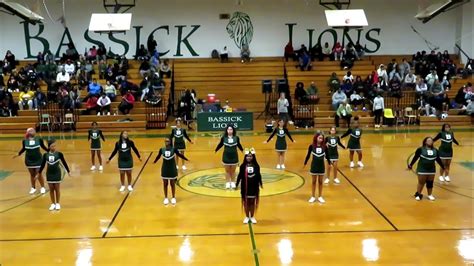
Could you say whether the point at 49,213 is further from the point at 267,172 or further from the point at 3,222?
the point at 267,172

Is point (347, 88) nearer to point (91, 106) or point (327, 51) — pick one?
point (327, 51)

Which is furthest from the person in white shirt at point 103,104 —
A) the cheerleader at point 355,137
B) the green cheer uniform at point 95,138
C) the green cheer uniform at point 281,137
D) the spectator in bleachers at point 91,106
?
the cheerleader at point 355,137

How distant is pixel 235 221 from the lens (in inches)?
378

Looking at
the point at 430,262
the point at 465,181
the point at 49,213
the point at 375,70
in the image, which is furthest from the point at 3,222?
the point at 375,70

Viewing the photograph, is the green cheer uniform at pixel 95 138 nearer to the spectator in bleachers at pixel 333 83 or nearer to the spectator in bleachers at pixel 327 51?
the spectator in bleachers at pixel 333 83

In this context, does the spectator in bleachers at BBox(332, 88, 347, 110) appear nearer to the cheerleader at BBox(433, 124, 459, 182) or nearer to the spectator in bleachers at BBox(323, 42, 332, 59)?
the spectator in bleachers at BBox(323, 42, 332, 59)

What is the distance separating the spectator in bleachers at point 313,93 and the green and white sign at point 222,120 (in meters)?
3.99

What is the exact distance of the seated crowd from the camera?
2306 centimetres

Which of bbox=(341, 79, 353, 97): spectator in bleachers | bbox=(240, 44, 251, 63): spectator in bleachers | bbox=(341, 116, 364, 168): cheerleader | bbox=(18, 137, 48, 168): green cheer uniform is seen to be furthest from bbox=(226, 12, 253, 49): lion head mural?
bbox=(18, 137, 48, 168): green cheer uniform

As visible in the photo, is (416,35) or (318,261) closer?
(318,261)

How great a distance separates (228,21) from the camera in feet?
96.3

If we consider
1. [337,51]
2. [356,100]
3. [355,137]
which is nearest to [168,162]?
[355,137]

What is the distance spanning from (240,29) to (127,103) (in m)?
9.39

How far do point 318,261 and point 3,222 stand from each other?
6.18 m
